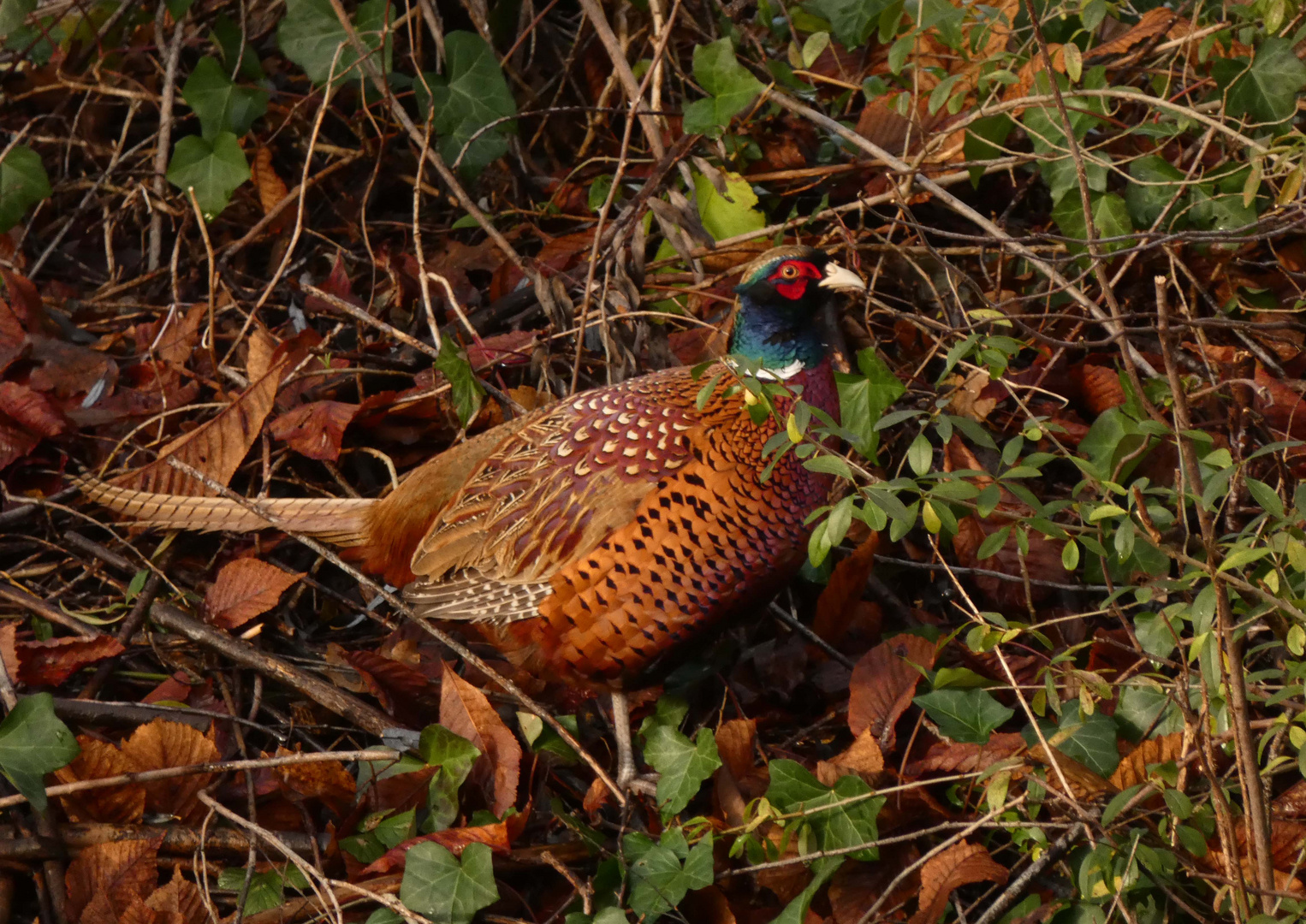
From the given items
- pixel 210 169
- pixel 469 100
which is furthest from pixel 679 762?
pixel 210 169

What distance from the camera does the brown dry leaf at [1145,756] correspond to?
254cm

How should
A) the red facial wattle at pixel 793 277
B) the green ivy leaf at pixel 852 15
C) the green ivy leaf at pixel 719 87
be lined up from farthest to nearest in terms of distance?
1. the green ivy leaf at pixel 852 15
2. the green ivy leaf at pixel 719 87
3. the red facial wattle at pixel 793 277

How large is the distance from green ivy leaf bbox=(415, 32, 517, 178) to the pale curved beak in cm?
143

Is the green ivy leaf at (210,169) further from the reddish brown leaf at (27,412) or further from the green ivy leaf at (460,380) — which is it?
the green ivy leaf at (460,380)

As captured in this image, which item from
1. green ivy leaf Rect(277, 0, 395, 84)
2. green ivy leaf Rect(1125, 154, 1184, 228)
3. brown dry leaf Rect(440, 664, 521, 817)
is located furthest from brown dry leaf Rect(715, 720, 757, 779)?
green ivy leaf Rect(277, 0, 395, 84)

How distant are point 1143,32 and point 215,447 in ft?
9.96

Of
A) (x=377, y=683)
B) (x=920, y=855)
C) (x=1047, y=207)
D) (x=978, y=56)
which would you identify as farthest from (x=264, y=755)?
(x=1047, y=207)

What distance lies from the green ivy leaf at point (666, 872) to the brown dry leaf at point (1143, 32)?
256 centimetres

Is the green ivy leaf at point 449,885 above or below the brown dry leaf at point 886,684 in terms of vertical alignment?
above

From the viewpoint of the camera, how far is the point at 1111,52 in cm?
371

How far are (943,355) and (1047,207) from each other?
852 mm

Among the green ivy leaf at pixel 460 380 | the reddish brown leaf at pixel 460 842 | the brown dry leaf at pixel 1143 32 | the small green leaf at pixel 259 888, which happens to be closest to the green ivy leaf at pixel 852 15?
the brown dry leaf at pixel 1143 32

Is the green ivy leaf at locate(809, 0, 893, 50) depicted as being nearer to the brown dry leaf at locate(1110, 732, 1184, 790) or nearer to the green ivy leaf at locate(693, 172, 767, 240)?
the green ivy leaf at locate(693, 172, 767, 240)

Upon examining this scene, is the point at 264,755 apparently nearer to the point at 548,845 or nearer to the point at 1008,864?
the point at 548,845
